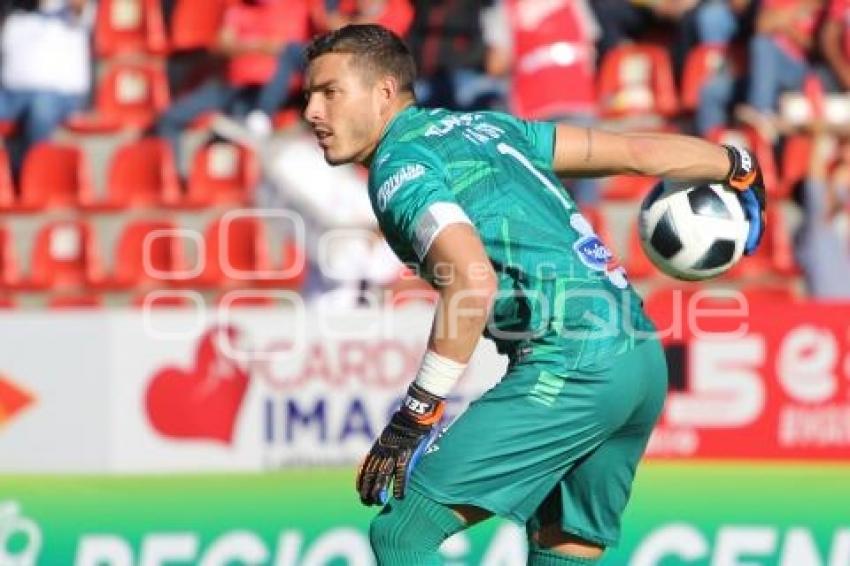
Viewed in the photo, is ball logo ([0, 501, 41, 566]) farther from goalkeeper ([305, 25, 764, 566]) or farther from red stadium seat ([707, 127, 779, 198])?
red stadium seat ([707, 127, 779, 198])

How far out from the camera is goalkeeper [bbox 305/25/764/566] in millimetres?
3975

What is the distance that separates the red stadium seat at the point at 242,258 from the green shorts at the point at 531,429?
16.7 feet

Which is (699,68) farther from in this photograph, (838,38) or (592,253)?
(592,253)

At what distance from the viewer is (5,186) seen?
10.2 metres

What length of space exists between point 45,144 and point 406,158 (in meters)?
6.55

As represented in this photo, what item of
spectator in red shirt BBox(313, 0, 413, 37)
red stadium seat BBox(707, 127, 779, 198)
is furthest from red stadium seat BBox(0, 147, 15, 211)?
red stadium seat BBox(707, 127, 779, 198)

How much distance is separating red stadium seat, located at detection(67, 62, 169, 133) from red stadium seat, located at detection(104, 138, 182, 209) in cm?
30

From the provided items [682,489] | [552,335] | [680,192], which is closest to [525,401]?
[552,335]

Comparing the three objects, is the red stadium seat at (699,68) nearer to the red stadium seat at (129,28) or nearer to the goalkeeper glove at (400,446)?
the red stadium seat at (129,28)

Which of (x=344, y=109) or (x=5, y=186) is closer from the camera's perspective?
(x=344, y=109)

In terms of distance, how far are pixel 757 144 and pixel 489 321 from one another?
574 cm

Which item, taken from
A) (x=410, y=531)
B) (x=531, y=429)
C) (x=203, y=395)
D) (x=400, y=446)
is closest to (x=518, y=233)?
(x=531, y=429)

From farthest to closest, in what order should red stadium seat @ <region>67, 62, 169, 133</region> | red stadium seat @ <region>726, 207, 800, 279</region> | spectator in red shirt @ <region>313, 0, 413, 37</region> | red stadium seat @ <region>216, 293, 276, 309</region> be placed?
red stadium seat @ <region>67, 62, 169, 133</region>
spectator in red shirt @ <region>313, 0, 413, 37</region>
red stadium seat @ <region>726, 207, 800, 279</region>
red stadium seat @ <region>216, 293, 276, 309</region>

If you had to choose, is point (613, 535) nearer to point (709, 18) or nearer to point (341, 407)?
point (341, 407)
